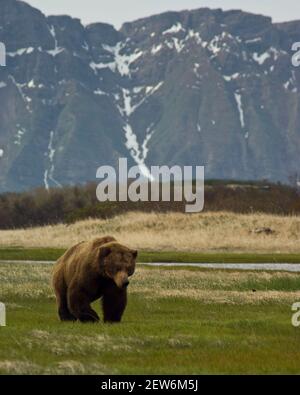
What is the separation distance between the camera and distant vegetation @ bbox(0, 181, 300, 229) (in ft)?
324

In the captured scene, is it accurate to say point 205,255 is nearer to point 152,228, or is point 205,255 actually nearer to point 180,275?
point 152,228

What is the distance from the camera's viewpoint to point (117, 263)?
2286cm

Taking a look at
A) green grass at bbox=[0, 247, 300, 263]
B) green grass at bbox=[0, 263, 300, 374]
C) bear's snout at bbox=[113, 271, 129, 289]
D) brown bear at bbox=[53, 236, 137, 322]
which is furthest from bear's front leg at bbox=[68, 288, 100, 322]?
green grass at bbox=[0, 247, 300, 263]

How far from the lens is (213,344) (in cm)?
2181

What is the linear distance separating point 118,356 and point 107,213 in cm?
7860

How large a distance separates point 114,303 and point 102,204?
8089cm

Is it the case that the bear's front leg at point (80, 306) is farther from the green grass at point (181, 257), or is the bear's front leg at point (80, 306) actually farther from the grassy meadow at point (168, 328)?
the green grass at point (181, 257)

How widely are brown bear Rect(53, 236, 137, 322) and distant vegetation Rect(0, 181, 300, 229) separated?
67012 mm

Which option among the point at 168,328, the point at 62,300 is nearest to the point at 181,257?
the point at 62,300

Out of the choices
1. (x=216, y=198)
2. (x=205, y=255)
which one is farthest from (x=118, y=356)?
(x=216, y=198)

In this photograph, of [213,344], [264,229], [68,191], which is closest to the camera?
[213,344]

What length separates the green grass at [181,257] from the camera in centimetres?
6141

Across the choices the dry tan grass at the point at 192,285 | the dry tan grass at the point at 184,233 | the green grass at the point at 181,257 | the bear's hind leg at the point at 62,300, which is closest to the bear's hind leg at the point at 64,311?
the bear's hind leg at the point at 62,300

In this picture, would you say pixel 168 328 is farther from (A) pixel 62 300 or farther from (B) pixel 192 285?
(B) pixel 192 285
